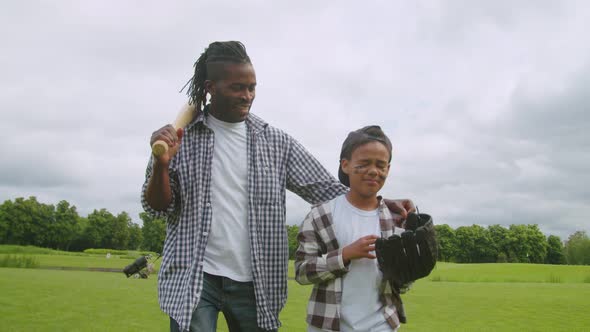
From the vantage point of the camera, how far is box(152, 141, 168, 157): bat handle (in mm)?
2322

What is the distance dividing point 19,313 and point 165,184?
7.36 m

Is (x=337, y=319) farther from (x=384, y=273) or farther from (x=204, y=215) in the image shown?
(x=204, y=215)

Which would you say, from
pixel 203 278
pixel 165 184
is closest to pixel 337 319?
pixel 203 278

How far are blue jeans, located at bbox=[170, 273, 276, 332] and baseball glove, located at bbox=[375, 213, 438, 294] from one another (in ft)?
2.37

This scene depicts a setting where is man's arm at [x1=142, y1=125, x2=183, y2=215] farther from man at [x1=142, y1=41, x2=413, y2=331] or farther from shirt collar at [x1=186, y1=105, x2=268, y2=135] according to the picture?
shirt collar at [x1=186, y1=105, x2=268, y2=135]

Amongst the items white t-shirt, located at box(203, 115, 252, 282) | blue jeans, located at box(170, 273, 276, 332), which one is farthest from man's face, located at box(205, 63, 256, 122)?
blue jeans, located at box(170, 273, 276, 332)

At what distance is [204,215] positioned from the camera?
2582 millimetres

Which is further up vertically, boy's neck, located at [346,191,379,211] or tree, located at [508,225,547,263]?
tree, located at [508,225,547,263]

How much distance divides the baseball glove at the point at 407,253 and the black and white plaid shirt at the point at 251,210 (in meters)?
0.60

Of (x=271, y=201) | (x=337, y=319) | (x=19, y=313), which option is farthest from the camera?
(x=19, y=313)

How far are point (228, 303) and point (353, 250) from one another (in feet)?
2.41

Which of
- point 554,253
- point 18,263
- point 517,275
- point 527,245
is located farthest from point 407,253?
→ point 554,253

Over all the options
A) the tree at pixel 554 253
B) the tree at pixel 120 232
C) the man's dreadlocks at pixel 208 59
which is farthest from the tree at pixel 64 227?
the man's dreadlocks at pixel 208 59

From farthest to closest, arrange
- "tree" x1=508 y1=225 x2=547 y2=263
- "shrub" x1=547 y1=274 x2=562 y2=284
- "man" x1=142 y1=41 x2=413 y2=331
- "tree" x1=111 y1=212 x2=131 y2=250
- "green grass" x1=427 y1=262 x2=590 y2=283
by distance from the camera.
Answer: "tree" x1=111 y1=212 x2=131 y2=250
"tree" x1=508 y1=225 x2=547 y2=263
"green grass" x1=427 y1=262 x2=590 y2=283
"shrub" x1=547 y1=274 x2=562 y2=284
"man" x1=142 y1=41 x2=413 y2=331
